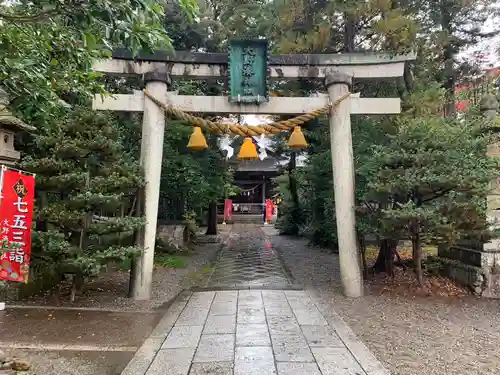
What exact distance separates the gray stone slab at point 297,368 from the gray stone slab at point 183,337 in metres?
1.15

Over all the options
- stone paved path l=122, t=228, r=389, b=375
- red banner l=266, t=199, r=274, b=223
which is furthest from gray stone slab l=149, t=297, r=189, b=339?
red banner l=266, t=199, r=274, b=223

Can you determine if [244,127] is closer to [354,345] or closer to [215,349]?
[215,349]

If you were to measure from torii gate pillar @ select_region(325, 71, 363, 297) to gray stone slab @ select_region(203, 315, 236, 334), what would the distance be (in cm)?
261

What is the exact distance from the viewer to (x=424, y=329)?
5.61 m

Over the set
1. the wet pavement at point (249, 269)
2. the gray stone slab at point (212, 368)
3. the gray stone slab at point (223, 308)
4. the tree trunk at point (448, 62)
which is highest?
the tree trunk at point (448, 62)

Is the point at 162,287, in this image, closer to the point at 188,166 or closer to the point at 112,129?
the point at 112,129

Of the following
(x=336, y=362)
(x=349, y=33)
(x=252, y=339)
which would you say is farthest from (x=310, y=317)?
(x=349, y=33)

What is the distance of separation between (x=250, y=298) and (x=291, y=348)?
262 cm

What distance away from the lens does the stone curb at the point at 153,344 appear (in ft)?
13.3

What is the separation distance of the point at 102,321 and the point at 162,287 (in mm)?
2621

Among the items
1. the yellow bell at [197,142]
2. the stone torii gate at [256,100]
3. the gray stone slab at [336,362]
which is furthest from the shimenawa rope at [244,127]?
the gray stone slab at [336,362]

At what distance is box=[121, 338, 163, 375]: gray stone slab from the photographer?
3.99m

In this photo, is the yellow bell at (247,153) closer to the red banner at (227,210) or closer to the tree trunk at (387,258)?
the tree trunk at (387,258)

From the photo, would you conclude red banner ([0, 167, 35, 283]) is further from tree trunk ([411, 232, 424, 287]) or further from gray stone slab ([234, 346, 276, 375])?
tree trunk ([411, 232, 424, 287])
